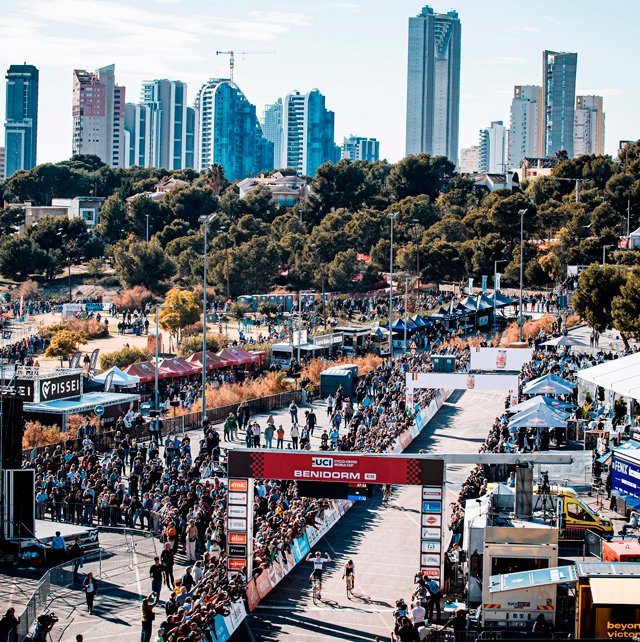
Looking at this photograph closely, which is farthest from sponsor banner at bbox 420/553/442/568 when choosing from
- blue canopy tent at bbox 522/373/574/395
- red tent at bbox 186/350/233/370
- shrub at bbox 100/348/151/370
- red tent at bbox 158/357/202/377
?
shrub at bbox 100/348/151/370

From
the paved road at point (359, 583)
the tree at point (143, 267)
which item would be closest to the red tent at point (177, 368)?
the paved road at point (359, 583)

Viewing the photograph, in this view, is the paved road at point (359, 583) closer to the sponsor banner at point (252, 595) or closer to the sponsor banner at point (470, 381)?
the sponsor banner at point (252, 595)

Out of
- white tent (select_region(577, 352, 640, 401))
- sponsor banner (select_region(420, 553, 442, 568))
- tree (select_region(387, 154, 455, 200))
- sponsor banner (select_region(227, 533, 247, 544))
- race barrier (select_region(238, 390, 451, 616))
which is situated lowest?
race barrier (select_region(238, 390, 451, 616))

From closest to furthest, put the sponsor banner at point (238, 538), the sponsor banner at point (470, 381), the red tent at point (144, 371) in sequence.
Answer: the sponsor banner at point (238, 538) → the sponsor banner at point (470, 381) → the red tent at point (144, 371)

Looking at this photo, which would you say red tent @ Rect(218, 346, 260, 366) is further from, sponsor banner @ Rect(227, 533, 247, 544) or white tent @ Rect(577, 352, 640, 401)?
Result: sponsor banner @ Rect(227, 533, 247, 544)

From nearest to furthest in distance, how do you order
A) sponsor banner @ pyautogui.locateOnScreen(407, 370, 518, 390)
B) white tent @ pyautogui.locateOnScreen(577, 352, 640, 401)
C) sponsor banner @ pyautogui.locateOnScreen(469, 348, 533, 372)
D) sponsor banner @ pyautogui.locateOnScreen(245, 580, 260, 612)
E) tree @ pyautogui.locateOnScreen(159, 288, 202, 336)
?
1. sponsor banner @ pyautogui.locateOnScreen(245, 580, 260, 612)
2. white tent @ pyautogui.locateOnScreen(577, 352, 640, 401)
3. sponsor banner @ pyautogui.locateOnScreen(407, 370, 518, 390)
4. sponsor banner @ pyautogui.locateOnScreen(469, 348, 533, 372)
5. tree @ pyautogui.locateOnScreen(159, 288, 202, 336)

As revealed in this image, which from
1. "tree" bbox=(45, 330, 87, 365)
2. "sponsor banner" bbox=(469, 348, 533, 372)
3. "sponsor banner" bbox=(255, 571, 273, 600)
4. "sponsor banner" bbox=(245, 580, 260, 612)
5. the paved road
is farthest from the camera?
"tree" bbox=(45, 330, 87, 365)

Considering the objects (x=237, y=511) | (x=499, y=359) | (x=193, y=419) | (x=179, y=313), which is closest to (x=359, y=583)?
(x=237, y=511)
